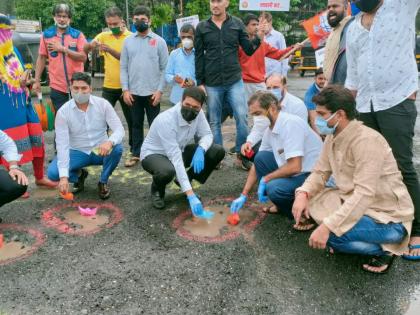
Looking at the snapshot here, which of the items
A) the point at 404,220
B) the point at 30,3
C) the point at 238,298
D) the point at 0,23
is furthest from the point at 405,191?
the point at 30,3

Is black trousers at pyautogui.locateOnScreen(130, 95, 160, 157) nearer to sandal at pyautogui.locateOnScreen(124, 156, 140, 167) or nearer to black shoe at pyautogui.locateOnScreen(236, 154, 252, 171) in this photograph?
sandal at pyautogui.locateOnScreen(124, 156, 140, 167)

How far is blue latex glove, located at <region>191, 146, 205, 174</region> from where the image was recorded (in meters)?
3.73

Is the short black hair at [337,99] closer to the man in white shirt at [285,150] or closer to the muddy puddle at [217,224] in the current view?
the man in white shirt at [285,150]

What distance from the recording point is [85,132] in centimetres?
400

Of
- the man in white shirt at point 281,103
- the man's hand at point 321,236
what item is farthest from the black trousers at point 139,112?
the man's hand at point 321,236

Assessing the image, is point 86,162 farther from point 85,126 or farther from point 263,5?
point 263,5

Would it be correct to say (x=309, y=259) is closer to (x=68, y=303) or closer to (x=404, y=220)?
(x=404, y=220)

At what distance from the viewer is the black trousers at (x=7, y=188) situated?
3245mm

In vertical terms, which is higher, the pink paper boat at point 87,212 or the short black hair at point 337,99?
the short black hair at point 337,99

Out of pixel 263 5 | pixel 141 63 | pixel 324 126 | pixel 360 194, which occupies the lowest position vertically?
pixel 360 194

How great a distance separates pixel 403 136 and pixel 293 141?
793 mm

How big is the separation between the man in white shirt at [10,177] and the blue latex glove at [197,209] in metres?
1.38

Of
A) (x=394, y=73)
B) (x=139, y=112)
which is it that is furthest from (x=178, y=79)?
(x=394, y=73)

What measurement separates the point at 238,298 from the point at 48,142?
4847 millimetres
